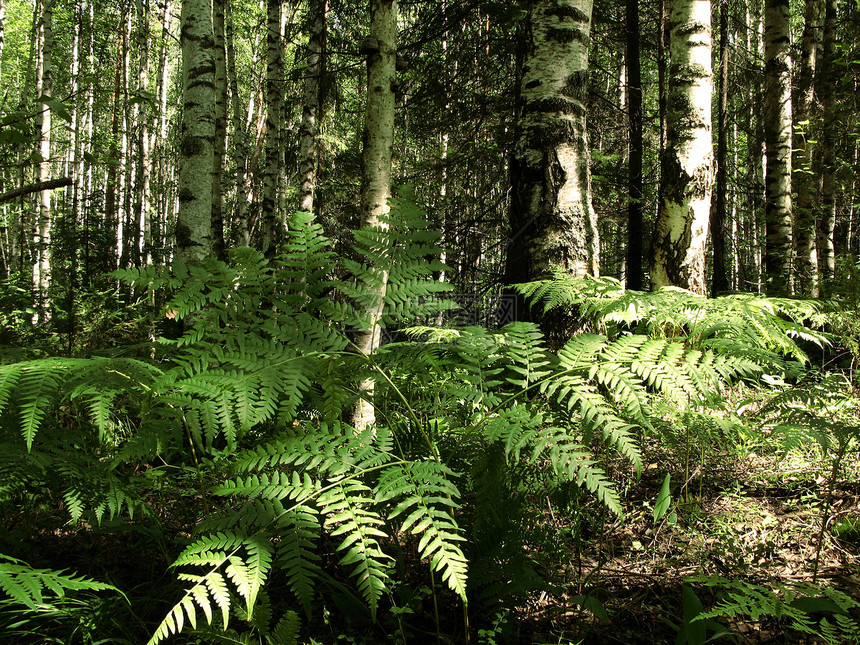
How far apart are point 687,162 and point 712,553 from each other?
158 inches

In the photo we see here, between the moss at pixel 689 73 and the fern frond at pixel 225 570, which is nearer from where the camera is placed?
the fern frond at pixel 225 570

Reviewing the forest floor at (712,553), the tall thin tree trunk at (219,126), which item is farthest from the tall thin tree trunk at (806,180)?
the tall thin tree trunk at (219,126)

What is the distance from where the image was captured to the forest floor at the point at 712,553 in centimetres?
171

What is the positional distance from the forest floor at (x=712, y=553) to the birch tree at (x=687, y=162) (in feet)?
7.89

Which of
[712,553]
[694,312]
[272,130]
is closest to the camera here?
[712,553]

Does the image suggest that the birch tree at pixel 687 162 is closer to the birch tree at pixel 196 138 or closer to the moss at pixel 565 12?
the moss at pixel 565 12

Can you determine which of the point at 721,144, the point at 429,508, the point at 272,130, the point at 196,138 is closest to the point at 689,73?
the point at 721,144

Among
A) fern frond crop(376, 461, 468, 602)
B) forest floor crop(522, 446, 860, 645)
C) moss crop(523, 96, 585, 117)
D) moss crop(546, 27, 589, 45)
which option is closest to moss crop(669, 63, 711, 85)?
moss crop(546, 27, 589, 45)

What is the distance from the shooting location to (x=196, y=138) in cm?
520

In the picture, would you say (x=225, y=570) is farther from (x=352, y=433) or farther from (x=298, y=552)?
(x=352, y=433)

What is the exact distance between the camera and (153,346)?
208 centimetres

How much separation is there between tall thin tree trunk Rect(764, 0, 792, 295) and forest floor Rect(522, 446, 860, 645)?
5665 mm

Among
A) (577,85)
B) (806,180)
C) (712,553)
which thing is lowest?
(712,553)

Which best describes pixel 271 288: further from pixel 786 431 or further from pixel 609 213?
pixel 609 213
